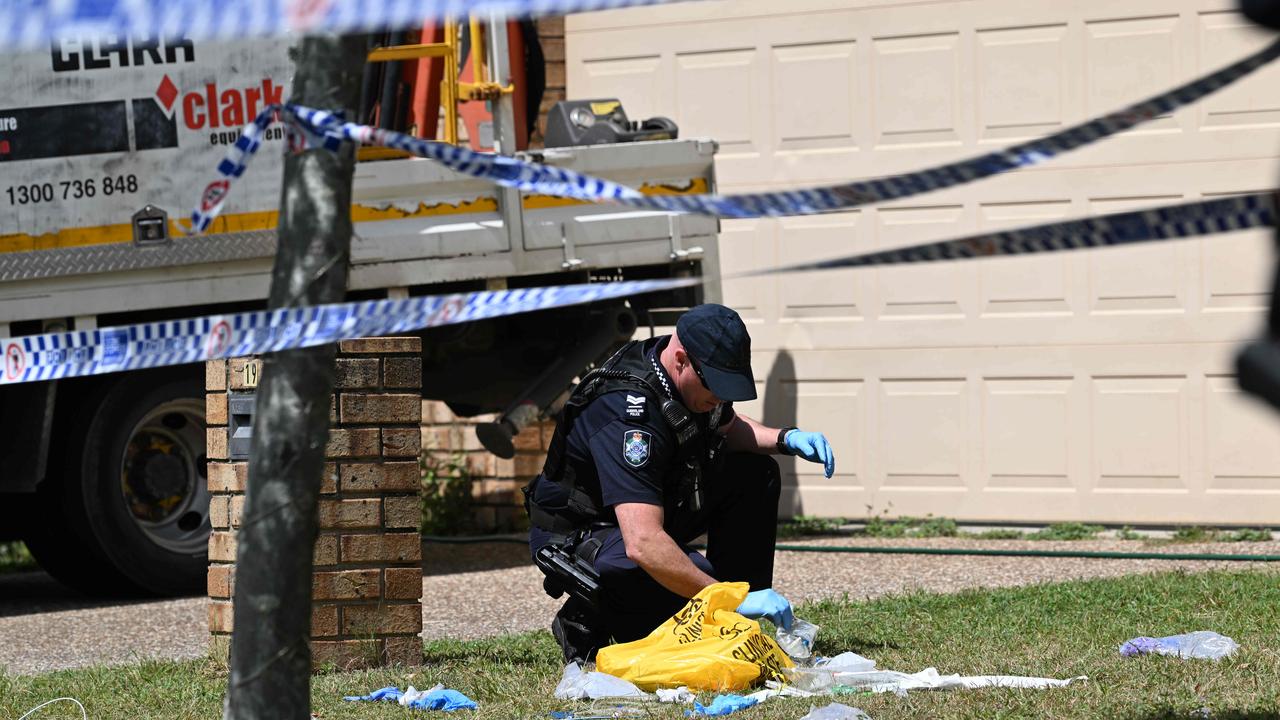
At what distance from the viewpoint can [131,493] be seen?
7117mm

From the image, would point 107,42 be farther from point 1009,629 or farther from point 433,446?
point 1009,629

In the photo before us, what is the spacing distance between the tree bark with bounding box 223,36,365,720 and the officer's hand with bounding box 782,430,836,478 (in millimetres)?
2298

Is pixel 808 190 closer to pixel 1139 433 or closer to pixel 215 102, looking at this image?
pixel 215 102

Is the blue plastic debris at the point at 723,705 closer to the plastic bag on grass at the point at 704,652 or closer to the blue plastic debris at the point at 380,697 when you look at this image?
the plastic bag on grass at the point at 704,652

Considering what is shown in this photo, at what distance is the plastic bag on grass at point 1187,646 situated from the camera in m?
4.55

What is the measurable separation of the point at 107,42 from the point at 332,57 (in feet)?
13.5

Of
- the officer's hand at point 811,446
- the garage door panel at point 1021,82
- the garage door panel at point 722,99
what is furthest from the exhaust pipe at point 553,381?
the officer's hand at point 811,446

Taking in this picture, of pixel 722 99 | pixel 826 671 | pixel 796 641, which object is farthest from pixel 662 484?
pixel 722 99

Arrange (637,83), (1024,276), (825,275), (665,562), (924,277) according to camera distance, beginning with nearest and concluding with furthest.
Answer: (665,562), (1024,276), (924,277), (825,275), (637,83)

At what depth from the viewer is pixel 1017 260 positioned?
8.16m

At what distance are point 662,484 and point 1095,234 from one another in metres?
1.93

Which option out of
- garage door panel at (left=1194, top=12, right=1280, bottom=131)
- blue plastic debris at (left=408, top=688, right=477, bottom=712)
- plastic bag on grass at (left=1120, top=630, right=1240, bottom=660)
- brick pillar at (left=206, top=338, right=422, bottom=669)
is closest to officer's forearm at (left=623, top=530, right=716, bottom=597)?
blue plastic debris at (left=408, top=688, right=477, bottom=712)

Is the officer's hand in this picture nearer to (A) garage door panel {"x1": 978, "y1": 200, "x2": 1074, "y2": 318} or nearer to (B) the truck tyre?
(B) the truck tyre

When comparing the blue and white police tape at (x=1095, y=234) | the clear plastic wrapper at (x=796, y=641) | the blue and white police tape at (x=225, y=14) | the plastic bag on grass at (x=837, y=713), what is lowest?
the plastic bag on grass at (x=837, y=713)
